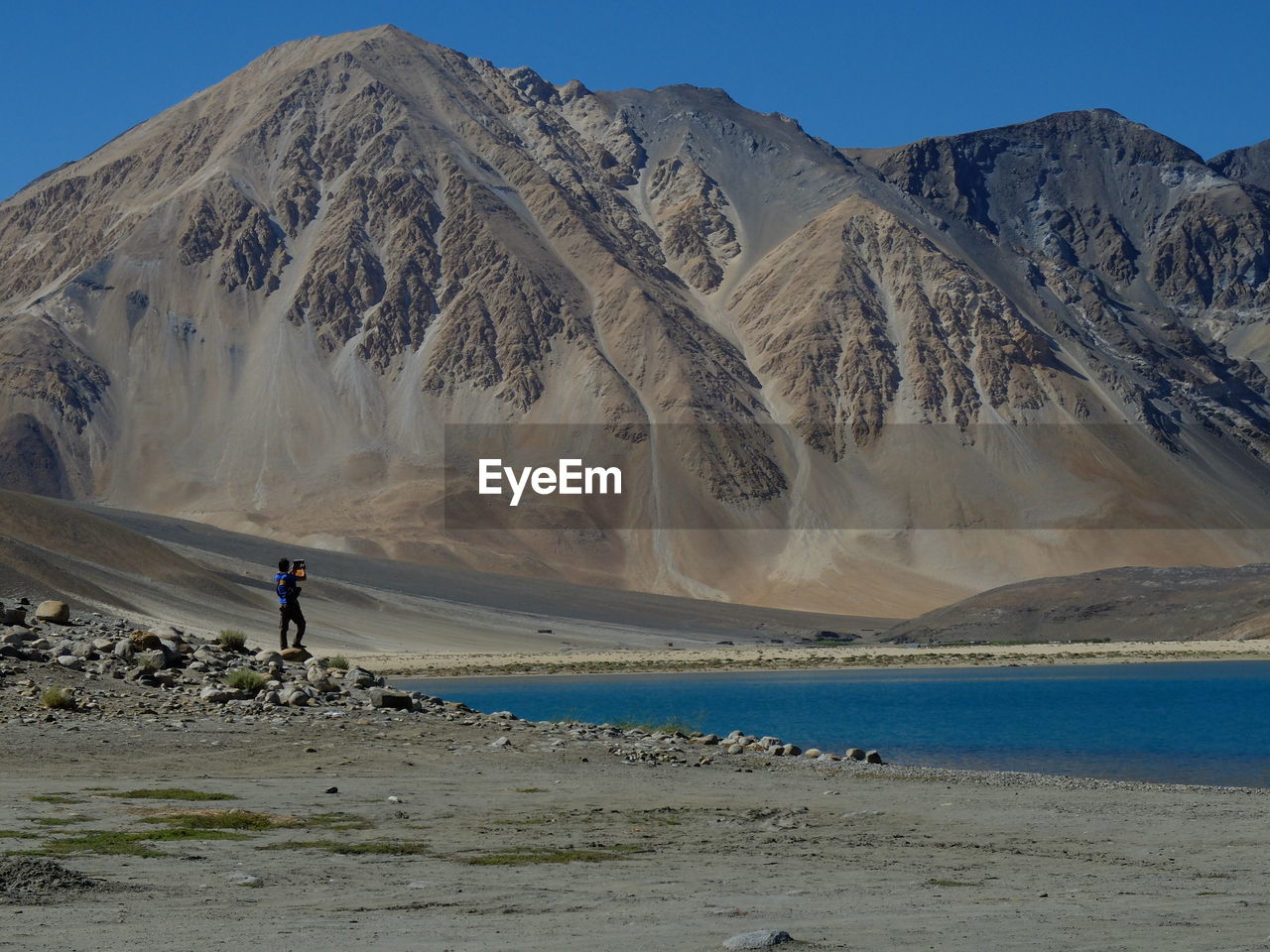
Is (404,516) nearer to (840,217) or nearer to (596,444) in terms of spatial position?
(596,444)

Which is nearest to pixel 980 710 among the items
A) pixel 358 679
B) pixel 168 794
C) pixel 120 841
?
pixel 358 679

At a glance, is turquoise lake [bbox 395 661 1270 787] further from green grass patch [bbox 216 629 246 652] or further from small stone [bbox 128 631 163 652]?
small stone [bbox 128 631 163 652]

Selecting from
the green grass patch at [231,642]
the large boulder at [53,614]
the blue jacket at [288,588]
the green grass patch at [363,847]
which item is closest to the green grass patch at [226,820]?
the green grass patch at [363,847]

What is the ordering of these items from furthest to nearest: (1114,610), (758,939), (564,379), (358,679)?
1. (564,379)
2. (1114,610)
3. (358,679)
4. (758,939)

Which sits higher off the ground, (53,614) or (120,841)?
(53,614)

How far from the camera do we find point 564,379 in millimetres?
164375

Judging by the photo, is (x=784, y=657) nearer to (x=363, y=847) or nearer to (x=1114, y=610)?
(x=1114, y=610)

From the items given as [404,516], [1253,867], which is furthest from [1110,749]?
[404,516]

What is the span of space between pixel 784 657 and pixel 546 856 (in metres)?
75.9

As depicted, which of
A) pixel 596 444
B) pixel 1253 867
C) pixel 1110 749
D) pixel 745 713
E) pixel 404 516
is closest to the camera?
pixel 1253 867

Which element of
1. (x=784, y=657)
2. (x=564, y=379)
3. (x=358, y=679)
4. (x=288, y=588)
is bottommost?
(x=784, y=657)

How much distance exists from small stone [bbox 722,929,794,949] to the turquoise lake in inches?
660

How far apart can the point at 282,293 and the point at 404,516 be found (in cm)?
4065

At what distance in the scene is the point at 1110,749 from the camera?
1208 inches
